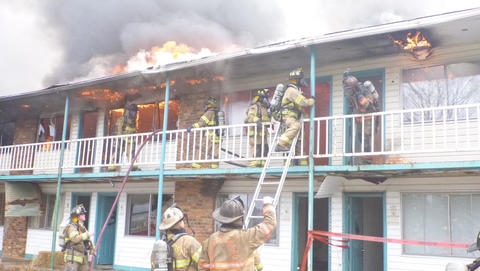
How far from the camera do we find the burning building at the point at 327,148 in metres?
8.64

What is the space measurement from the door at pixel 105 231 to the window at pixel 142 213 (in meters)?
0.88

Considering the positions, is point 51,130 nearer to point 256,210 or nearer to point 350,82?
point 256,210

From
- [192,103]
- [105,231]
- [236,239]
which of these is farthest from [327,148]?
[105,231]

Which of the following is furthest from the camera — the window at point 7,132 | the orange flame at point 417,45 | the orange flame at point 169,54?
Result: the window at point 7,132

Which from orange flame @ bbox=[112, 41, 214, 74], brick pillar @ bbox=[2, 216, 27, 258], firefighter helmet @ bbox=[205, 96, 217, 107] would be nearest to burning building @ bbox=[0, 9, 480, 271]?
firefighter helmet @ bbox=[205, 96, 217, 107]

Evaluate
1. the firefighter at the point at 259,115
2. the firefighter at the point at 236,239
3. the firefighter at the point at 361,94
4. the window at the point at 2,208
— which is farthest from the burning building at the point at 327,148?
the firefighter at the point at 236,239

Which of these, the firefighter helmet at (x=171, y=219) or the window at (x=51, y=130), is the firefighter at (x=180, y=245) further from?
the window at (x=51, y=130)

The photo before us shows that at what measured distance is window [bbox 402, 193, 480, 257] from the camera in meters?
8.75

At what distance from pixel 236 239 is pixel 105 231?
10264 millimetres

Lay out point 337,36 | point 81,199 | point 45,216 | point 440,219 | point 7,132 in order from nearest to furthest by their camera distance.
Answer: point 337,36
point 440,219
point 81,199
point 45,216
point 7,132

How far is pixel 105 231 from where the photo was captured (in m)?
13.8

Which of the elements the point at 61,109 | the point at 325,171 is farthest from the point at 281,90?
the point at 61,109

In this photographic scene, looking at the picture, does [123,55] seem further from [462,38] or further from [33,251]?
[462,38]

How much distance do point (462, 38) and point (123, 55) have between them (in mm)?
15960
